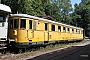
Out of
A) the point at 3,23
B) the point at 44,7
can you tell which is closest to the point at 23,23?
the point at 3,23

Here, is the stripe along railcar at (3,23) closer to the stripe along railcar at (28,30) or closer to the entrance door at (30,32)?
the stripe along railcar at (28,30)

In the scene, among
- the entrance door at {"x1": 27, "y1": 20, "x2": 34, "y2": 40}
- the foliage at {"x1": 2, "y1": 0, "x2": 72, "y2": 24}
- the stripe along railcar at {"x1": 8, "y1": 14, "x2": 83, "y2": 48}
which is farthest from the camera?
the foliage at {"x1": 2, "y1": 0, "x2": 72, "y2": 24}

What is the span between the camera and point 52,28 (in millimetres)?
21250

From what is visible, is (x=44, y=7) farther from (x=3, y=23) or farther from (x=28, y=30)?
(x=3, y=23)

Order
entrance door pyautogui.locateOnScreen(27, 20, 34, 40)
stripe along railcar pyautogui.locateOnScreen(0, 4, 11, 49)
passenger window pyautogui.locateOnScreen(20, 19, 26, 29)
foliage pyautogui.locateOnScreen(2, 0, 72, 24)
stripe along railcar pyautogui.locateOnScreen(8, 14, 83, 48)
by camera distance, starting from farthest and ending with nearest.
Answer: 1. foliage pyautogui.locateOnScreen(2, 0, 72, 24)
2. entrance door pyautogui.locateOnScreen(27, 20, 34, 40)
3. passenger window pyautogui.locateOnScreen(20, 19, 26, 29)
4. stripe along railcar pyautogui.locateOnScreen(8, 14, 83, 48)
5. stripe along railcar pyautogui.locateOnScreen(0, 4, 11, 49)

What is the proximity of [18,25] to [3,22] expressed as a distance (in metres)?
1.38

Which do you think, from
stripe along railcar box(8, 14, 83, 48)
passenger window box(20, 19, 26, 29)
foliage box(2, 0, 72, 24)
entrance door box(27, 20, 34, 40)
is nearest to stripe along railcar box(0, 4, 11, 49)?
stripe along railcar box(8, 14, 83, 48)

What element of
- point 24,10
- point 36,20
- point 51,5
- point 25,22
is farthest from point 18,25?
point 51,5

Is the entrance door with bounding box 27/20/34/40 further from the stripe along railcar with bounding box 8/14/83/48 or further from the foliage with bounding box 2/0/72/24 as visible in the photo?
the foliage with bounding box 2/0/72/24

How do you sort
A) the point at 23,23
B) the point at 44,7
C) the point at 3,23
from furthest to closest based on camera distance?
the point at 44,7 → the point at 23,23 → the point at 3,23

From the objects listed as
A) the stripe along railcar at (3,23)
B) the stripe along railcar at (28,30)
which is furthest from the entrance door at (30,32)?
the stripe along railcar at (3,23)

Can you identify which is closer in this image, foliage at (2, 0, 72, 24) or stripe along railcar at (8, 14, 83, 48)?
stripe along railcar at (8, 14, 83, 48)

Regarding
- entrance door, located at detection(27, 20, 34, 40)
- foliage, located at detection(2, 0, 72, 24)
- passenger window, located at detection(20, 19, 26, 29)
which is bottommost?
entrance door, located at detection(27, 20, 34, 40)

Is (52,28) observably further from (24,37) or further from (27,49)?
(24,37)
